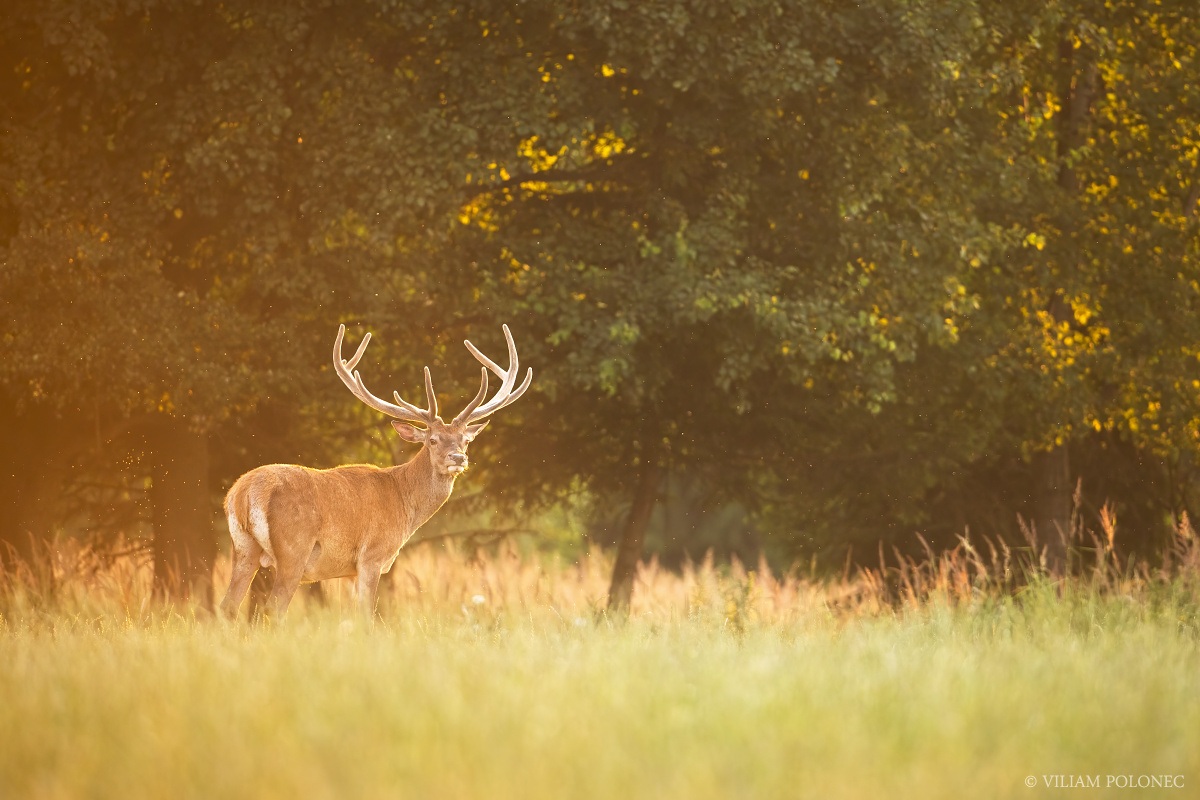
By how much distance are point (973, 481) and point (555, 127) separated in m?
7.43

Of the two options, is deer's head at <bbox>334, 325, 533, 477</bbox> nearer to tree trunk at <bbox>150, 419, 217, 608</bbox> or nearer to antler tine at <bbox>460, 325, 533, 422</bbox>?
antler tine at <bbox>460, 325, 533, 422</bbox>

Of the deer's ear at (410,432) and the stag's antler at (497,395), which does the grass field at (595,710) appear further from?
the stag's antler at (497,395)

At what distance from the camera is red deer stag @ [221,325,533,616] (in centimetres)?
967

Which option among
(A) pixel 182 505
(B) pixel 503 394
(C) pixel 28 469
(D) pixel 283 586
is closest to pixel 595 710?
(D) pixel 283 586

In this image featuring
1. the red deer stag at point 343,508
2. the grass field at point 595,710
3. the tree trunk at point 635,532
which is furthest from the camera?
the tree trunk at point 635,532

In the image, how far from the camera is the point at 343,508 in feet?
33.6

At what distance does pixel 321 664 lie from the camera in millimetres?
6758

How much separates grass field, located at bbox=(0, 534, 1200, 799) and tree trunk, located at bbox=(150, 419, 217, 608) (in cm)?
423

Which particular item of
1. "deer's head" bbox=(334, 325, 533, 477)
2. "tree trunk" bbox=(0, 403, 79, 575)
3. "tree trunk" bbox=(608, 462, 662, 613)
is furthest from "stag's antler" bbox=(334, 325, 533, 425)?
"tree trunk" bbox=(0, 403, 79, 575)

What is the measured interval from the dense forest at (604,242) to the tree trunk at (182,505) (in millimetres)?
43

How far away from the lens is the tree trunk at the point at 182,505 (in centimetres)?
1320

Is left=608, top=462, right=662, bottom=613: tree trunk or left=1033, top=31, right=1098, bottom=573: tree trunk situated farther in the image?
left=1033, top=31, right=1098, bottom=573: tree trunk

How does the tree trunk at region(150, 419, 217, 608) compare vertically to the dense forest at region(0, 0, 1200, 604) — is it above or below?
below

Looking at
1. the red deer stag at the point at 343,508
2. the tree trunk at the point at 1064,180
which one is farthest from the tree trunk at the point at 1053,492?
the red deer stag at the point at 343,508
